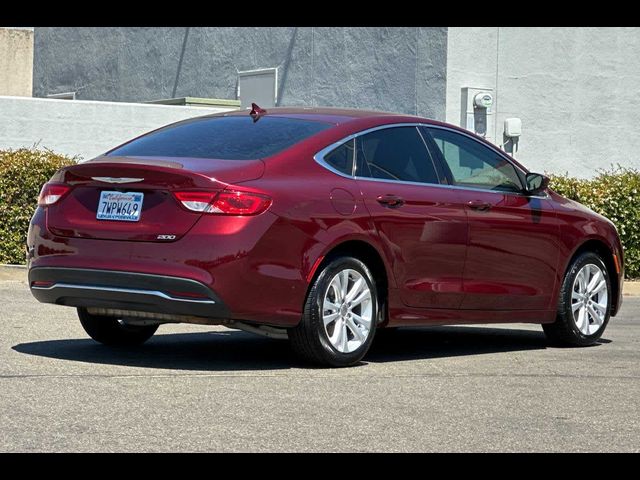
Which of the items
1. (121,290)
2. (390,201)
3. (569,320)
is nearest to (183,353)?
(121,290)

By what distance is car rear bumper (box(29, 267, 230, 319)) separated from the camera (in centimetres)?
804

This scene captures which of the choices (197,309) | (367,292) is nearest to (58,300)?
(197,309)

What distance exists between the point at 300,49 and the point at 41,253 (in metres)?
16.2

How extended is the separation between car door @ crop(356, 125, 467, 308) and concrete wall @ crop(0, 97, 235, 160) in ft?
37.6

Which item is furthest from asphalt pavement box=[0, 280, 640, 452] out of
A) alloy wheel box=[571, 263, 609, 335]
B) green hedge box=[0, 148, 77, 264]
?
green hedge box=[0, 148, 77, 264]

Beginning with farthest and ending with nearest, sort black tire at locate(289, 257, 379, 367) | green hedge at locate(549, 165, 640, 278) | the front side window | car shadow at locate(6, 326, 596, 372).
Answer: green hedge at locate(549, 165, 640, 278) → the front side window → car shadow at locate(6, 326, 596, 372) → black tire at locate(289, 257, 379, 367)

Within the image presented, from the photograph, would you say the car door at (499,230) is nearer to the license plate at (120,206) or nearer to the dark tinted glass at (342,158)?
the dark tinted glass at (342,158)

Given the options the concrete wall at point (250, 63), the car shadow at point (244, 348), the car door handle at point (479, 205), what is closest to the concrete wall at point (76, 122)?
the concrete wall at point (250, 63)

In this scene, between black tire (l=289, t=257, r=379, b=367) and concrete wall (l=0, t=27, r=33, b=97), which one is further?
concrete wall (l=0, t=27, r=33, b=97)

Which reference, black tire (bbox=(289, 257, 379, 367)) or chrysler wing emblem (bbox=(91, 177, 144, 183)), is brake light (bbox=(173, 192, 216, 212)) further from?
black tire (bbox=(289, 257, 379, 367))
